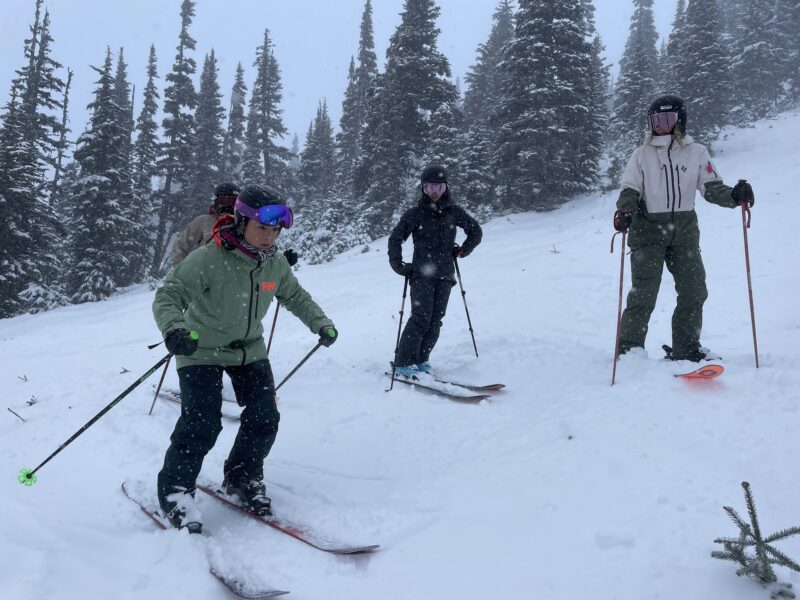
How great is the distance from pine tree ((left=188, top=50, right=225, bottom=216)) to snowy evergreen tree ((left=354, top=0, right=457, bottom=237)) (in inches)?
536

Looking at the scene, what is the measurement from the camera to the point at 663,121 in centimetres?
505

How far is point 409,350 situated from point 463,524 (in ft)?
10.2

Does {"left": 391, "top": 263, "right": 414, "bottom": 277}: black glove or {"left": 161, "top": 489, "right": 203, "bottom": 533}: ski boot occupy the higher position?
{"left": 391, "top": 263, "right": 414, "bottom": 277}: black glove

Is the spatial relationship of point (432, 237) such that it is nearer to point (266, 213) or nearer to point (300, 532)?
point (266, 213)

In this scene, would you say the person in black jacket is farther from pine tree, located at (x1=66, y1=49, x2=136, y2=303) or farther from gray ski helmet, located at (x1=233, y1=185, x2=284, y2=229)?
pine tree, located at (x1=66, y1=49, x2=136, y2=303)

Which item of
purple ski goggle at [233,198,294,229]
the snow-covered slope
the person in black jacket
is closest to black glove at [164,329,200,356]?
purple ski goggle at [233,198,294,229]

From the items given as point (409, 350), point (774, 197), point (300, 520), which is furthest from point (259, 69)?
point (300, 520)

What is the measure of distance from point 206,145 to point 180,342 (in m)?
36.7

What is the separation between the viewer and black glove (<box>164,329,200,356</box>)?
290 centimetres

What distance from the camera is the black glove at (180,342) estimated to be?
9.51 feet

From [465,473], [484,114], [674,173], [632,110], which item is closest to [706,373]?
[674,173]

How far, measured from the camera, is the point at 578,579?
96.4 inches

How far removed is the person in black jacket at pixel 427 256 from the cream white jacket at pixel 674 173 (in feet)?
6.25

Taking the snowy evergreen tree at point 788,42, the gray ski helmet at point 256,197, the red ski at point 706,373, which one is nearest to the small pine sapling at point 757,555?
the red ski at point 706,373
